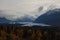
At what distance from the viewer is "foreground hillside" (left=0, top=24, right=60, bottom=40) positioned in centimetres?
164

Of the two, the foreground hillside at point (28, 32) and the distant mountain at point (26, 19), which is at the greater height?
the distant mountain at point (26, 19)

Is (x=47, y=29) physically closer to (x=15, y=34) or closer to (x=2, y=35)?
(x=15, y=34)

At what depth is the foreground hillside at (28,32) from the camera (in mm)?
1637

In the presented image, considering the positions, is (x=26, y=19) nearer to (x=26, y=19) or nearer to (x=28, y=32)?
(x=26, y=19)

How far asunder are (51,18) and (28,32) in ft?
0.99

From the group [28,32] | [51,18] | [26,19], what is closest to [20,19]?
[26,19]

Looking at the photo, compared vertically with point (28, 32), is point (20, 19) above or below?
above

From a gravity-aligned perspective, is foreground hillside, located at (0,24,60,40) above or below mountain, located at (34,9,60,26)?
below

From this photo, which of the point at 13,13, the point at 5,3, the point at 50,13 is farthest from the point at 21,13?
the point at 50,13

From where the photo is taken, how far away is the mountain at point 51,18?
166 centimetres

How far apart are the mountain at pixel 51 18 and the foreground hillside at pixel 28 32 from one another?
0.06 m

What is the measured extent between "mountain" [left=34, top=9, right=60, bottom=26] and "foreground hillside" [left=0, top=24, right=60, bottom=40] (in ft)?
0.21

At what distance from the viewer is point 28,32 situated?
1684mm

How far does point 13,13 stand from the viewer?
5.81ft
